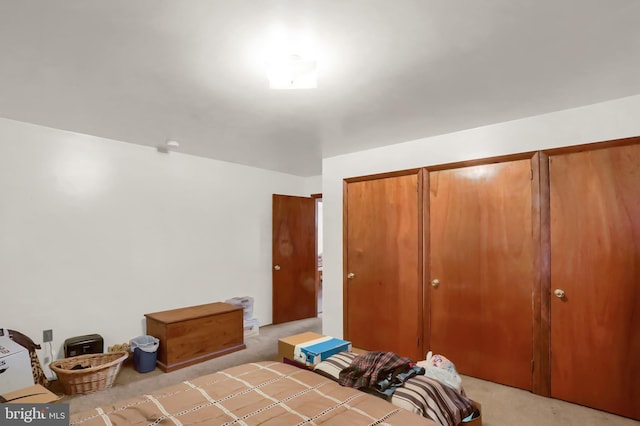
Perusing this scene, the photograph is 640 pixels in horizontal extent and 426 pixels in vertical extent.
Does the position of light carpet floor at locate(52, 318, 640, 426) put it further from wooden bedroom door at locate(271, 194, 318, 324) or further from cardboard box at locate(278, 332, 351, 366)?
wooden bedroom door at locate(271, 194, 318, 324)

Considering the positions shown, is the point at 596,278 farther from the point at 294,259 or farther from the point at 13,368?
the point at 13,368

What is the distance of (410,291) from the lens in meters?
3.57

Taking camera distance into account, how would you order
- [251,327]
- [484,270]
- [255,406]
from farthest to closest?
1. [251,327]
2. [484,270]
3. [255,406]

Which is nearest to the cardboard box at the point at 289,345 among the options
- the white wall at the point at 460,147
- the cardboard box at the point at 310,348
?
the cardboard box at the point at 310,348

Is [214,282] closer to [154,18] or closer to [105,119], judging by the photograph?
[105,119]

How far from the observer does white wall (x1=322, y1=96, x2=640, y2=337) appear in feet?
8.32

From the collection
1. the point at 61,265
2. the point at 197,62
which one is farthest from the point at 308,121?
the point at 61,265

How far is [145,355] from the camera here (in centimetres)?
333

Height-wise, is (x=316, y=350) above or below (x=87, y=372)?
above

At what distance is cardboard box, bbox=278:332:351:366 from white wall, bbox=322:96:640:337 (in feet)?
5.12

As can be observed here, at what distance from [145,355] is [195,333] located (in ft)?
1.65

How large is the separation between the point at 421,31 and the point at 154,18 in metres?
1.26

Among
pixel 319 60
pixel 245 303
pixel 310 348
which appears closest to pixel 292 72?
pixel 319 60

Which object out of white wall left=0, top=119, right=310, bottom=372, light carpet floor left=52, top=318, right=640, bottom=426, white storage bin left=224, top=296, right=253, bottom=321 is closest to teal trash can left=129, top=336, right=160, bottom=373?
light carpet floor left=52, top=318, right=640, bottom=426
